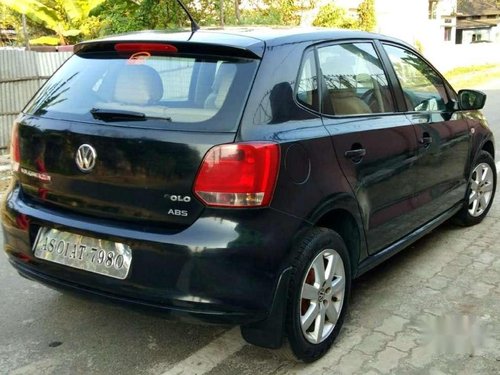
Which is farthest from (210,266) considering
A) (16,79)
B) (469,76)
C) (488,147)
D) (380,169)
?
(469,76)

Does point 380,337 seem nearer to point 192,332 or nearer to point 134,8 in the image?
point 192,332

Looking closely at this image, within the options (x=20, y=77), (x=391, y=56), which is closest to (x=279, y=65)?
(x=391, y=56)

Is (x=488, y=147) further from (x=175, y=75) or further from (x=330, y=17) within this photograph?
(x=330, y=17)

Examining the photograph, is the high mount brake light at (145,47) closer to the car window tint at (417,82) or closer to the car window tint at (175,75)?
the car window tint at (175,75)

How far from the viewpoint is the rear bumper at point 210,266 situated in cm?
253

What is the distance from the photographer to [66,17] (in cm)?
1834

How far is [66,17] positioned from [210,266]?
17.7m

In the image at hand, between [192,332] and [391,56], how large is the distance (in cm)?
223

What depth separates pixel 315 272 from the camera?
9.58ft

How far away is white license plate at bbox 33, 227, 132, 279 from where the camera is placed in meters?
2.65

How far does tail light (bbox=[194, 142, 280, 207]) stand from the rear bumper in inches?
2.3

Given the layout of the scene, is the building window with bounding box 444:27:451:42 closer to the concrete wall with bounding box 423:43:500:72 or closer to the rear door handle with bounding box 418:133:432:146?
the concrete wall with bounding box 423:43:500:72

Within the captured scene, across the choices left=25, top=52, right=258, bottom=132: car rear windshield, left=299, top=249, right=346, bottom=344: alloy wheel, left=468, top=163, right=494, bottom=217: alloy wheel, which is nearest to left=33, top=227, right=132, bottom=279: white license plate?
left=25, top=52, right=258, bottom=132: car rear windshield

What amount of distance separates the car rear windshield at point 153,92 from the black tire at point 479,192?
2.93m
